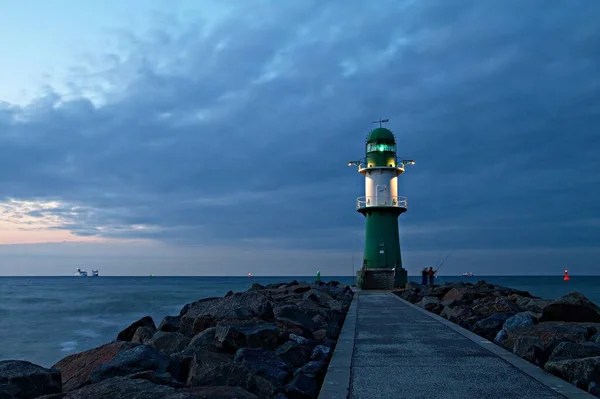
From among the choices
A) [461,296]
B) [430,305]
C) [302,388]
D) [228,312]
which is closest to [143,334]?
[228,312]

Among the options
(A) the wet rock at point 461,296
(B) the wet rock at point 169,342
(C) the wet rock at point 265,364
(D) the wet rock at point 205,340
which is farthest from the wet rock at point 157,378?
(A) the wet rock at point 461,296

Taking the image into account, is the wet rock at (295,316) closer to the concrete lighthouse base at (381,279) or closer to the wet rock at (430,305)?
the wet rock at (430,305)

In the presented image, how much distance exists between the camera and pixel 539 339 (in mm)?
5488

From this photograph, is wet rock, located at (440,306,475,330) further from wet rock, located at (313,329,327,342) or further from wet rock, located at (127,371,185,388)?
wet rock, located at (127,371,185,388)

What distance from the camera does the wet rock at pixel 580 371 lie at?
416cm

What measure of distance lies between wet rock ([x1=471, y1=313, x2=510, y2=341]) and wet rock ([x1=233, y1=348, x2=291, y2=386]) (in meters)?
3.18

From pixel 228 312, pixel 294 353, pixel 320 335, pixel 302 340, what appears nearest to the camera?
pixel 294 353

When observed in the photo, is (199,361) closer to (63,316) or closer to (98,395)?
(98,395)

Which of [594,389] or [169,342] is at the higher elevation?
[594,389]

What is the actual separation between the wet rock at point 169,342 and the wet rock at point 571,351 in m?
4.07

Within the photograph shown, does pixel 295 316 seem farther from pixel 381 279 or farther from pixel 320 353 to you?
pixel 381 279

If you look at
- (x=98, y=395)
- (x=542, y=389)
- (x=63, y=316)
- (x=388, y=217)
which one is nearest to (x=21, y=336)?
(x=63, y=316)

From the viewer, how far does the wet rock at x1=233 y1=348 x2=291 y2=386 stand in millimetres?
4691

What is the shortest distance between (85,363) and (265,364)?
202 centimetres
